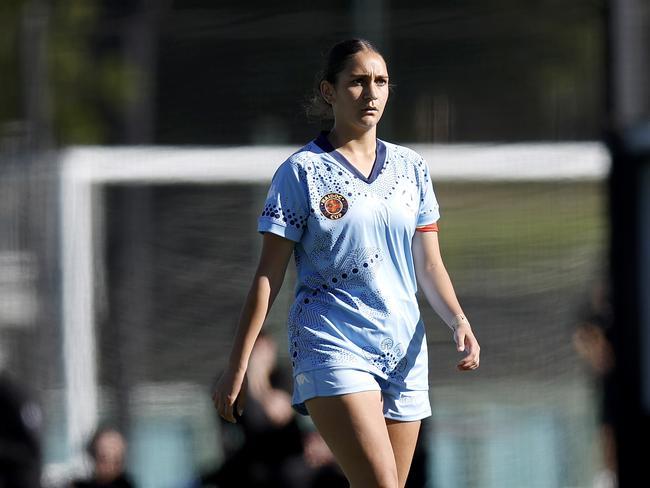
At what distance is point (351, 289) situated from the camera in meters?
3.82

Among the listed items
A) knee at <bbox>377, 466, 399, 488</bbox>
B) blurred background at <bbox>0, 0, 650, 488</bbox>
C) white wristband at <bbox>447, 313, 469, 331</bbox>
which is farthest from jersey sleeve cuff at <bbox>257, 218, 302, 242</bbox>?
blurred background at <bbox>0, 0, 650, 488</bbox>

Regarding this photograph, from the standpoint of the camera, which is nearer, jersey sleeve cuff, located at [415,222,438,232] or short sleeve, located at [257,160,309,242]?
short sleeve, located at [257,160,309,242]

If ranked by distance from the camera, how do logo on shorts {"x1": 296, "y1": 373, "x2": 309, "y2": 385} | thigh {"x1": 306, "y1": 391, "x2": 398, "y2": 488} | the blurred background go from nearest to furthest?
1. thigh {"x1": 306, "y1": 391, "x2": 398, "y2": 488}
2. logo on shorts {"x1": 296, "y1": 373, "x2": 309, "y2": 385}
3. the blurred background

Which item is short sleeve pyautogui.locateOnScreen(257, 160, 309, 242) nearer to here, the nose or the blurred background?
the nose

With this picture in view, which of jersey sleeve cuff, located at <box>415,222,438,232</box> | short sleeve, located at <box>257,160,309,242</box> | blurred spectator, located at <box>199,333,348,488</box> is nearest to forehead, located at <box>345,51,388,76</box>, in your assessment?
short sleeve, located at <box>257,160,309,242</box>

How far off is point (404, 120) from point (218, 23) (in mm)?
1338

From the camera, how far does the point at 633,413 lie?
721cm

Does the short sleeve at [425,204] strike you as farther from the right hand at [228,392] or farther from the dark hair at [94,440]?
the dark hair at [94,440]

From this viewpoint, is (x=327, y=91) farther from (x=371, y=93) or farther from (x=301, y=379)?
(x=301, y=379)

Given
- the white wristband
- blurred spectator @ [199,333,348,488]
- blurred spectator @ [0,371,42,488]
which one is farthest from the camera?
blurred spectator @ [0,371,42,488]

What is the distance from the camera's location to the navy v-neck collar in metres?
3.85

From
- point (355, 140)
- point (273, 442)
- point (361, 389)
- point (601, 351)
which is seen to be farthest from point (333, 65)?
point (601, 351)

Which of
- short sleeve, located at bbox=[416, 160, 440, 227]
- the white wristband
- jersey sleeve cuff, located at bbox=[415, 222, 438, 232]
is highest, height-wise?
short sleeve, located at bbox=[416, 160, 440, 227]

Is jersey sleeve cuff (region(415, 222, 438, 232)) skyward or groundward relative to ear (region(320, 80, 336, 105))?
groundward
